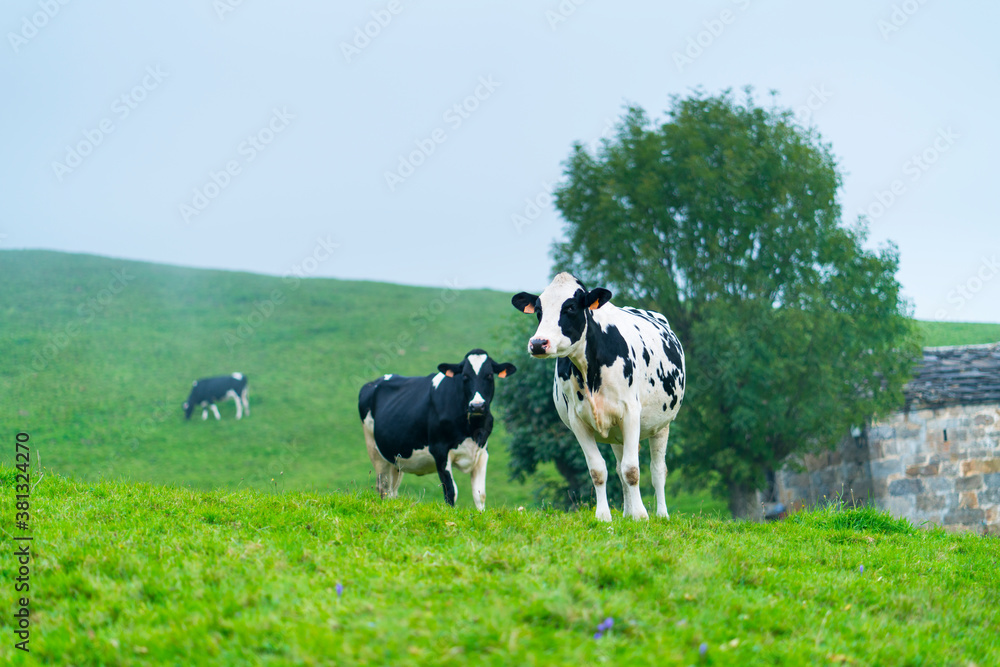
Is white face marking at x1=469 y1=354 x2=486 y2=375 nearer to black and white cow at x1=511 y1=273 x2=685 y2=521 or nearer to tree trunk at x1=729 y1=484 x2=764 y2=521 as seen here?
black and white cow at x1=511 y1=273 x2=685 y2=521

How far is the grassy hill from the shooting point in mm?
31125

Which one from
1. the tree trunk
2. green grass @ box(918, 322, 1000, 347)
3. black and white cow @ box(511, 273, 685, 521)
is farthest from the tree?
green grass @ box(918, 322, 1000, 347)

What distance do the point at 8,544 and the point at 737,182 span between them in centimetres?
2031

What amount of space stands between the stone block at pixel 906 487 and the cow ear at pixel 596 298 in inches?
750

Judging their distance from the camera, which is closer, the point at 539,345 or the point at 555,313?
the point at 539,345

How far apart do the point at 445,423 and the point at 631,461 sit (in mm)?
3334

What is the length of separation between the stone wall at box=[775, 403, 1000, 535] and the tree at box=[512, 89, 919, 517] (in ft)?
5.93

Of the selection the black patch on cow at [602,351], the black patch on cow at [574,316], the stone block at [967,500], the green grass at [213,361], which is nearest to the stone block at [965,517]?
the stone block at [967,500]

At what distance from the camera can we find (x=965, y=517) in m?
23.1

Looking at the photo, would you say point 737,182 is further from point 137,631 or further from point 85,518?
point 137,631

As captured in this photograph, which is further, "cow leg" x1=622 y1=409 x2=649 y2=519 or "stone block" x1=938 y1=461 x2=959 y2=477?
"stone block" x1=938 y1=461 x2=959 y2=477

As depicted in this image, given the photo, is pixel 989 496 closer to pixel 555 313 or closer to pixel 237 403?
pixel 555 313

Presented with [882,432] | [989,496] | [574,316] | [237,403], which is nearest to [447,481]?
[574,316]

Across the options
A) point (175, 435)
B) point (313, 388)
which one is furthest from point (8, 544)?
point (313, 388)
